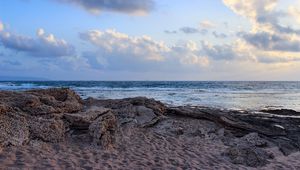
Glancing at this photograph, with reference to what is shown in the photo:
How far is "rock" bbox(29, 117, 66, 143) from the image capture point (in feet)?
27.8

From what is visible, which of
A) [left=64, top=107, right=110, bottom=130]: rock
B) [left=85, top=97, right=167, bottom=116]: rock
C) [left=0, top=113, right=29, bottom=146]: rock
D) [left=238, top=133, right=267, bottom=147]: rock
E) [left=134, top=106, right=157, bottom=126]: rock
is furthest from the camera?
[left=85, top=97, right=167, bottom=116]: rock

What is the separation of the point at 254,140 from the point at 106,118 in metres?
4.44

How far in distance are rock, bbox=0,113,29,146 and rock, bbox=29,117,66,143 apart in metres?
0.18

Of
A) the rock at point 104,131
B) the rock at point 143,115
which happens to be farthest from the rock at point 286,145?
the rock at point 104,131

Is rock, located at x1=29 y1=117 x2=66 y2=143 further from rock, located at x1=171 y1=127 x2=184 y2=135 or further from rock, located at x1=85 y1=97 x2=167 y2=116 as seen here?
rock, located at x1=85 y1=97 x2=167 y2=116

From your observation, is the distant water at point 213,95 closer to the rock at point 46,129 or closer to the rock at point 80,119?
the rock at point 80,119

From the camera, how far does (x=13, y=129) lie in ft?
27.2

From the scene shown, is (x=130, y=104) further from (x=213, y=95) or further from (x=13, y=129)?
(x=213, y=95)

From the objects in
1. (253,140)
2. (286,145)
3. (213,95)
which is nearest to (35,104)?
(253,140)

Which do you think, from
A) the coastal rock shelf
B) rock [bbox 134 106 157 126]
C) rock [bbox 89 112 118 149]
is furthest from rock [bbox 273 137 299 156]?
rock [bbox 89 112 118 149]

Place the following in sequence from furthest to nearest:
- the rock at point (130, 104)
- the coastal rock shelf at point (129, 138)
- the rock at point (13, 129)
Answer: the rock at point (130, 104) < the rock at point (13, 129) < the coastal rock shelf at point (129, 138)

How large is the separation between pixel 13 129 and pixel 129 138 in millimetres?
2938

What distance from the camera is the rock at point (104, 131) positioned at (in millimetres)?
8750

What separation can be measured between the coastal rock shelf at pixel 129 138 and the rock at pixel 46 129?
0.02m
